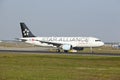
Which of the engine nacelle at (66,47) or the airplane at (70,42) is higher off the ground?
the airplane at (70,42)

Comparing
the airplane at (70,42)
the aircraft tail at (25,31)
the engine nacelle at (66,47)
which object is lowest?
the engine nacelle at (66,47)

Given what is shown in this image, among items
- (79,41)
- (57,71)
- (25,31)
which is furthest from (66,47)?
(57,71)

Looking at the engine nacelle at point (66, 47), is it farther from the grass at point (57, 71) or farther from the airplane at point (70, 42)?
the grass at point (57, 71)

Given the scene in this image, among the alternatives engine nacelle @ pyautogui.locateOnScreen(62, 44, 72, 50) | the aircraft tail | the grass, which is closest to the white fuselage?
engine nacelle @ pyautogui.locateOnScreen(62, 44, 72, 50)

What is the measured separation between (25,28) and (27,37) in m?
4.18

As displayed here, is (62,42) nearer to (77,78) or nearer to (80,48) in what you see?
(80,48)

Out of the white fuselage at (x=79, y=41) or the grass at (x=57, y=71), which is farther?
the white fuselage at (x=79, y=41)

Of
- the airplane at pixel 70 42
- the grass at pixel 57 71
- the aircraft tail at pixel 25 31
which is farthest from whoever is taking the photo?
the aircraft tail at pixel 25 31

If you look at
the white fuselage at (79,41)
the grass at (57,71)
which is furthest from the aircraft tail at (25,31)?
the grass at (57,71)

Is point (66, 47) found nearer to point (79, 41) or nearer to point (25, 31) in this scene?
point (79, 41)

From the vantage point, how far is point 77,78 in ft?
98.0

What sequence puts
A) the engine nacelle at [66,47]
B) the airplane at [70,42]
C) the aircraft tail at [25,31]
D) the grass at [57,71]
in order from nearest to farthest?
1. the grass at [57,71]
2. the engine nacelle at [66,47]
3. the airplane at [70,42]
4. the aircraft tail at [25,31]

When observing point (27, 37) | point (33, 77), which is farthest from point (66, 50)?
point (33, 77)

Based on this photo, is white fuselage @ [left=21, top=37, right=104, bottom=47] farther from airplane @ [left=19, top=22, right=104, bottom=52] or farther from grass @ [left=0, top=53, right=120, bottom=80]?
grass @ [left=0, top=53, right=120, bottom=80]
